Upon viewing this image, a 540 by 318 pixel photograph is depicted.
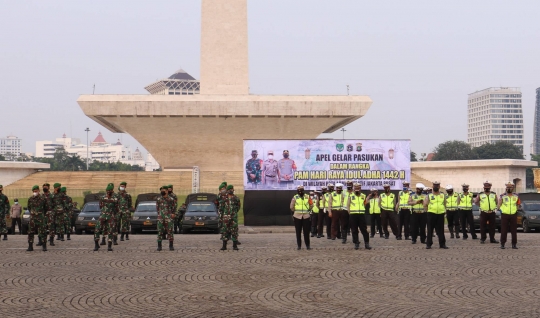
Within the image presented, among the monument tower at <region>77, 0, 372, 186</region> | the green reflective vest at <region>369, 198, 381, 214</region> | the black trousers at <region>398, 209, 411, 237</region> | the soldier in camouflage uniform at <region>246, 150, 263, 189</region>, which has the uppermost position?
the monument tower at <region>77, 0, 372, 186</region>

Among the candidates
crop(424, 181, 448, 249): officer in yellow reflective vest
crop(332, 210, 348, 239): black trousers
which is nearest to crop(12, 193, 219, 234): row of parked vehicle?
crop(332, 210, 348, 239): black trousers

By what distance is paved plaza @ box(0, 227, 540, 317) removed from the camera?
8812 mm

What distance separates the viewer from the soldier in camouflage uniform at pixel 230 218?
16.7m

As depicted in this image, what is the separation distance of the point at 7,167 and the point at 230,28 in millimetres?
18839

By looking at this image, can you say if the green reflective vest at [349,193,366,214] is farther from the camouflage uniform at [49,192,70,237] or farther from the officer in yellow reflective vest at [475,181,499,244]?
the camouflage uniform at [49,192,70,237]

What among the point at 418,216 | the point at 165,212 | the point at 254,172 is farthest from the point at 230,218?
the point at 254,172

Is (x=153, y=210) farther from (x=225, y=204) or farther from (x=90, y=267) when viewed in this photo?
(x=90, y=267)

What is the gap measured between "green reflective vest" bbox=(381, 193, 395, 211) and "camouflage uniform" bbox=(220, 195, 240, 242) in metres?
5.80

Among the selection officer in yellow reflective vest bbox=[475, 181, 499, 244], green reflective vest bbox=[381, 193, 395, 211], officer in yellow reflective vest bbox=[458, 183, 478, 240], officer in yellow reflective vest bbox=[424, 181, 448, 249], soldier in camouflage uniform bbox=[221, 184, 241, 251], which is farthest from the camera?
green reflective vest bbox=[381, 193, 395, 211]

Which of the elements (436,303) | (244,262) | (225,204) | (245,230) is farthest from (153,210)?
(436,303)

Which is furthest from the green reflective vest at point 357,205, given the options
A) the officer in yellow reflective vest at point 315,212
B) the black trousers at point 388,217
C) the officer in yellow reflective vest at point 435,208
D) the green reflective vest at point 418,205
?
the officer in yellow reflective vest at point 315,212

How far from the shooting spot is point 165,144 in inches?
2174

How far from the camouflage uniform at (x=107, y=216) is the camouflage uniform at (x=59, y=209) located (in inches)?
52.7

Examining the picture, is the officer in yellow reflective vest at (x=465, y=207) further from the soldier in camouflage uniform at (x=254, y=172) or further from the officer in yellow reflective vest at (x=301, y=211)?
the soldier in camouflage uniform at (x=254, y=172)
